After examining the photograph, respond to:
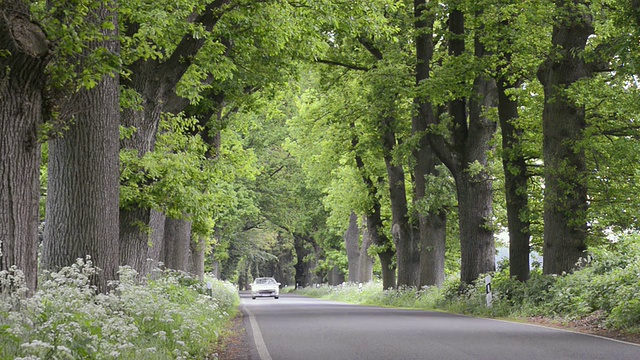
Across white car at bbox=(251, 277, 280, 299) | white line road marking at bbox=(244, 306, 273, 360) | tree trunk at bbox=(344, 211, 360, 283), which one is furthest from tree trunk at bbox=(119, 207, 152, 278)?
white car at bbox=(251, 277, 280, 299)

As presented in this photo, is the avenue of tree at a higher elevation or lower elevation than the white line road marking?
higher

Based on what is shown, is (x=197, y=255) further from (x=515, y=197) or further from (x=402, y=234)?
(x=515, y=197)

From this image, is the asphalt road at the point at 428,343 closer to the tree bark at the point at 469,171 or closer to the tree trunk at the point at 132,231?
the tree trunk at the point at 132,231

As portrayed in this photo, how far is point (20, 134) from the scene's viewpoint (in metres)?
9.64

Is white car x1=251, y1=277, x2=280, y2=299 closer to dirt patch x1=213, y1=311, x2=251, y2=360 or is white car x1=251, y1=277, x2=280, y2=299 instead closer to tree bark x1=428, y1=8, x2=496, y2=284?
tree bark x1=428, y1=8, x2=496, y2=284

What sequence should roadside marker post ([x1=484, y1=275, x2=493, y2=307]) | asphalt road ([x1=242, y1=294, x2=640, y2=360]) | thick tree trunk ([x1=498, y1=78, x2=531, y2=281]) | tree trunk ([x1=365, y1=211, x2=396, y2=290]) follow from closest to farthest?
asphalt road ([x1=242, y1=294, x2=640, y2=360]), roadside marker post ([x1=484, y1=275, x2=493, y2=307]), thick tree trunk ([x1=498, y1=78, x2=531, y2=281]), tree trunk ([x1=365, y1=211, x2=396, y2=290])

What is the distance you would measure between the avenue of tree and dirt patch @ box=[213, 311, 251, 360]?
79.2 inches

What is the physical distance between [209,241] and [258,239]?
16317 millimetres

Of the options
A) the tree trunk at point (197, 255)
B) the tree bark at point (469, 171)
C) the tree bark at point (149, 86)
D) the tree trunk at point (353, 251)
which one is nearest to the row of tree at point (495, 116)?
the tree bark at point (469, 171)

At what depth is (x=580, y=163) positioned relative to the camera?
68.9 feet

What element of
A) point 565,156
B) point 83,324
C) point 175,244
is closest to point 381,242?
point 175,244

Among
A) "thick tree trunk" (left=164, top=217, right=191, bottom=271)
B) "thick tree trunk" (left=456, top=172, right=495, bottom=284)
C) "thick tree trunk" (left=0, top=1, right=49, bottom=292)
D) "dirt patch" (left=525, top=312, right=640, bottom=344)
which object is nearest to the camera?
"thick tree trunk" (left=0, top=1, right=49, bottom=292)

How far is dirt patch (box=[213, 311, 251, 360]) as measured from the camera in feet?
39.2

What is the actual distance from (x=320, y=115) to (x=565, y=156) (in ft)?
52.9
